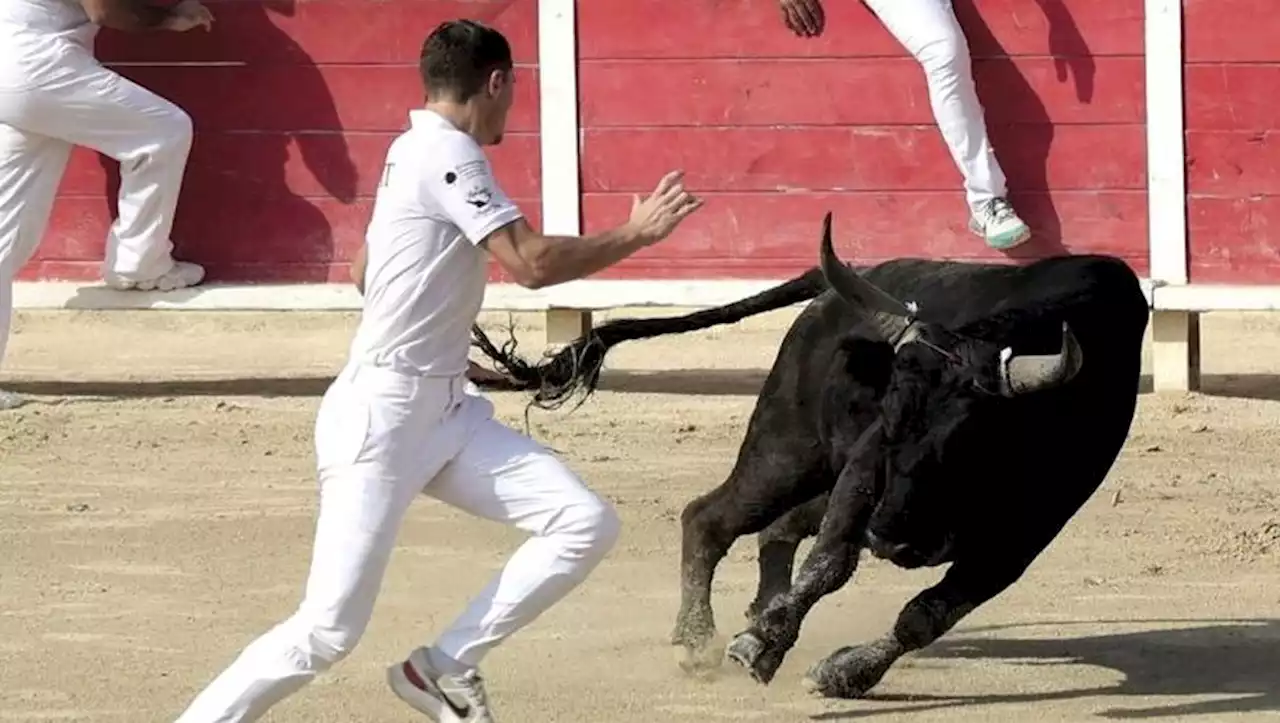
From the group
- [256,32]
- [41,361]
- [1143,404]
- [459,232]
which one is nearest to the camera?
[459,232]

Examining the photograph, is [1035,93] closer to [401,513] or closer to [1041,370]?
[1041,370]

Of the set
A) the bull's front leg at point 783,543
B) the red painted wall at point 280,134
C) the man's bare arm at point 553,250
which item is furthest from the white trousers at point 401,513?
the red painted wall at point 280,134

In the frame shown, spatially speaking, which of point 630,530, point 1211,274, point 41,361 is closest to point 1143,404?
point 1211,274

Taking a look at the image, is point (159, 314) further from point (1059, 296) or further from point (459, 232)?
point (459, 232)

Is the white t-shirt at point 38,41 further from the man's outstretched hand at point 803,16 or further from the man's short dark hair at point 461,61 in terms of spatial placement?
the man's short dark hair at point 461,61

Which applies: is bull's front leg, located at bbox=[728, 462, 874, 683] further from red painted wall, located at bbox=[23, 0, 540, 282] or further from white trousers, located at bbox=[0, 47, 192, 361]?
red painted wall, located at bbox=[23, 0, 540, 282]

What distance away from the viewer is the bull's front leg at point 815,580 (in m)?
5.02

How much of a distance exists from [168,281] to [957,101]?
2.72 metres

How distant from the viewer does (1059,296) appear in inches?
220

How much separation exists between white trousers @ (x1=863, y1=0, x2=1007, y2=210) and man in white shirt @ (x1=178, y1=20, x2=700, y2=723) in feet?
14.3

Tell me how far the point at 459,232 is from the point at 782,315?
6.33 m

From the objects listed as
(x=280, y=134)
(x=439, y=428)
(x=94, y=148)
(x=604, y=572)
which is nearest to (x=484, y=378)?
(x=439, y=428)

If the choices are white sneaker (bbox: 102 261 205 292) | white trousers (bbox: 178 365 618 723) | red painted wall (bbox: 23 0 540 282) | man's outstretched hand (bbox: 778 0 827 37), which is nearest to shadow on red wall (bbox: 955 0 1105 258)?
man's outstretched hand (bbox: 778 0 827 37)

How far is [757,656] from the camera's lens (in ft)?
16.5
